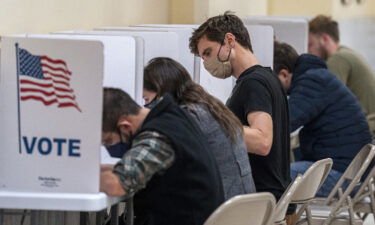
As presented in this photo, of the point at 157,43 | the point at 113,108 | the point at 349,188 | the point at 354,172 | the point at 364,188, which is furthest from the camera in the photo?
the point at 364,188

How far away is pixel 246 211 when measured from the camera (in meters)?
2.81

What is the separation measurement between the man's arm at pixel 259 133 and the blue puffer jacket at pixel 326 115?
55.6 inches

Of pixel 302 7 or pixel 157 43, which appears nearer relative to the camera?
pixel 157 43

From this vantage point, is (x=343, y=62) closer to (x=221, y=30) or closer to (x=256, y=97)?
(x=221, y=30)

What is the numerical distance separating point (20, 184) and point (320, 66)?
2718 mm

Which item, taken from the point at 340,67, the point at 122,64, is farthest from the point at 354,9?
the point at 122,64

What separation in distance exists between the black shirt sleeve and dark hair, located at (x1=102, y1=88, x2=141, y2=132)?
90 cm

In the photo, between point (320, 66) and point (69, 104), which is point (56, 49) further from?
point (320, 66)

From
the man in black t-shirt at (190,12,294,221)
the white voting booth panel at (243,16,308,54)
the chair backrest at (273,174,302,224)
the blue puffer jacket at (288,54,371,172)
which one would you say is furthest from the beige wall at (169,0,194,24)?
the chair backrest at (273,174,302,224)

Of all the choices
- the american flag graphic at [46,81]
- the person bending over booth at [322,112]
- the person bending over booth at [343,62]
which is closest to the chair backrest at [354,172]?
the person bending over booth at [322,112]

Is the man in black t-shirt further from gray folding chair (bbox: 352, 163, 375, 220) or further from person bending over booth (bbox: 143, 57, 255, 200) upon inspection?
gray folding chair (bbox: 352, 163, 375, 220)

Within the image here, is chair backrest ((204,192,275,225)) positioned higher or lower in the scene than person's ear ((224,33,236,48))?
lower

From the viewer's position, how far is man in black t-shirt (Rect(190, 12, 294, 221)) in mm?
3619

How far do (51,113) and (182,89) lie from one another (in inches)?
A: 22.2
